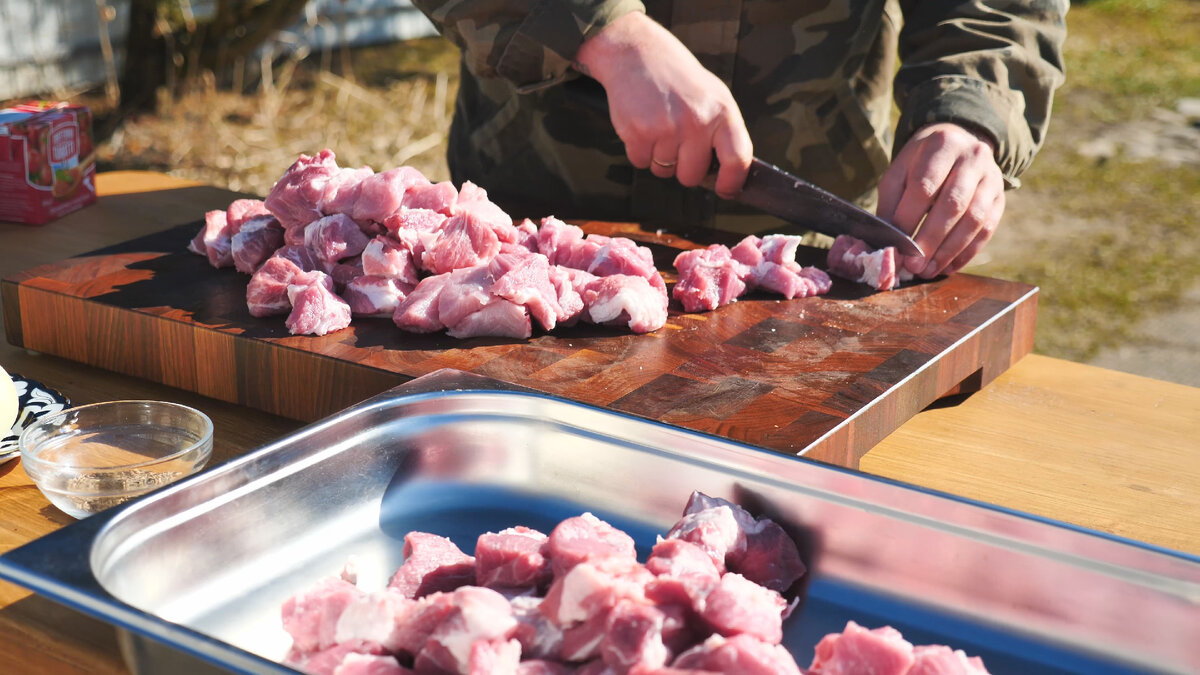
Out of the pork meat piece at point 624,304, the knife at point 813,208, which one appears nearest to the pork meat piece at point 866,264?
the knife at point 813,208

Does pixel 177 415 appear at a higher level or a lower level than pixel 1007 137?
lower

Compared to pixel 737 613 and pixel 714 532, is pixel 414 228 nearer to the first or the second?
pixel 714 532

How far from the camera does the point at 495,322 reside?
174cm

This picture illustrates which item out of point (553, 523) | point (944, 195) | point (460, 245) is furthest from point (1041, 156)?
point (553, 523)

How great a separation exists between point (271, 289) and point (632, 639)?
104 centimetres

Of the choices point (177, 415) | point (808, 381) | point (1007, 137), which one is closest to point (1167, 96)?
point (1007, 137)

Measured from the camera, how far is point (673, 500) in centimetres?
129

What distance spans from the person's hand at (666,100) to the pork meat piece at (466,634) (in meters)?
1.35

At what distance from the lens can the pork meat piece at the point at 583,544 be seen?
3.40 feet

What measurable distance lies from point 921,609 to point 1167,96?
8.38 m

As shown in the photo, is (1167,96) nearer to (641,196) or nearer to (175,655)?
(641,196)

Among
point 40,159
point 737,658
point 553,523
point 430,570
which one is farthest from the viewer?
point 40,159

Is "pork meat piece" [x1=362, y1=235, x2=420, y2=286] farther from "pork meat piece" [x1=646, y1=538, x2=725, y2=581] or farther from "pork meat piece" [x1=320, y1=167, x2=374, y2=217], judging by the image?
"pork meat piece" [x1=646, y1=538, x2=725, y2=581]

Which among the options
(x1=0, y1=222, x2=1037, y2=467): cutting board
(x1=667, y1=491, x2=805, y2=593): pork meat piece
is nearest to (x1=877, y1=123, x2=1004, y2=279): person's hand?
(x1=0, y1=222, x2=1037, y2=467): cutting board
